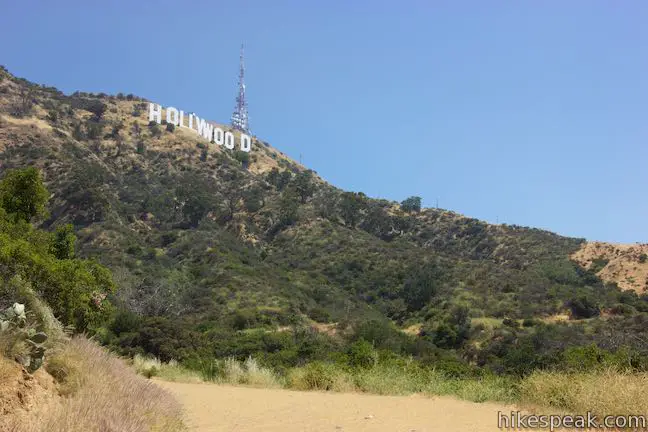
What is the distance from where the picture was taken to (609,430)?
7008 millimetres

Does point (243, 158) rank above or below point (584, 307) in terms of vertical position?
above

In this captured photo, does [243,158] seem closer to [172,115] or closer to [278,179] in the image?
[278,179]

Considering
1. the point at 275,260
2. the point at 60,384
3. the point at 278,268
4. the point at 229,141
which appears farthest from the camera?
the point at 229,141

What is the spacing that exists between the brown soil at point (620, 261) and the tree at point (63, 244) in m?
55.9

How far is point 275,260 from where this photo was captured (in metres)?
64.3

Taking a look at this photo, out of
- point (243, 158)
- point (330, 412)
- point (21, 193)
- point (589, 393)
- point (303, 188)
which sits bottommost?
point (330, 412)

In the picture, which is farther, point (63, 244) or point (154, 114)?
point (154, 114)

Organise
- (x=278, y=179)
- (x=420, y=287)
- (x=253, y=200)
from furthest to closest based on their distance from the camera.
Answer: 1. (x=278, y=179)
2. (x=253, y=200)
3. (x=420, y=287)

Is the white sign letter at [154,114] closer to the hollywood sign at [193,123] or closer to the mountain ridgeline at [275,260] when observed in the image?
the hollywood sign at [193,123]

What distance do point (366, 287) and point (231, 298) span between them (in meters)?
17.5

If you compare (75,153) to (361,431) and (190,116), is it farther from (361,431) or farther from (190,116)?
(361,431)

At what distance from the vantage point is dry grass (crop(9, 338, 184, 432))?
4.70m


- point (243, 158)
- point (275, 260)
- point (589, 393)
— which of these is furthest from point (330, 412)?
point (243, 158)

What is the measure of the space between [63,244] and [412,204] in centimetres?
8078
